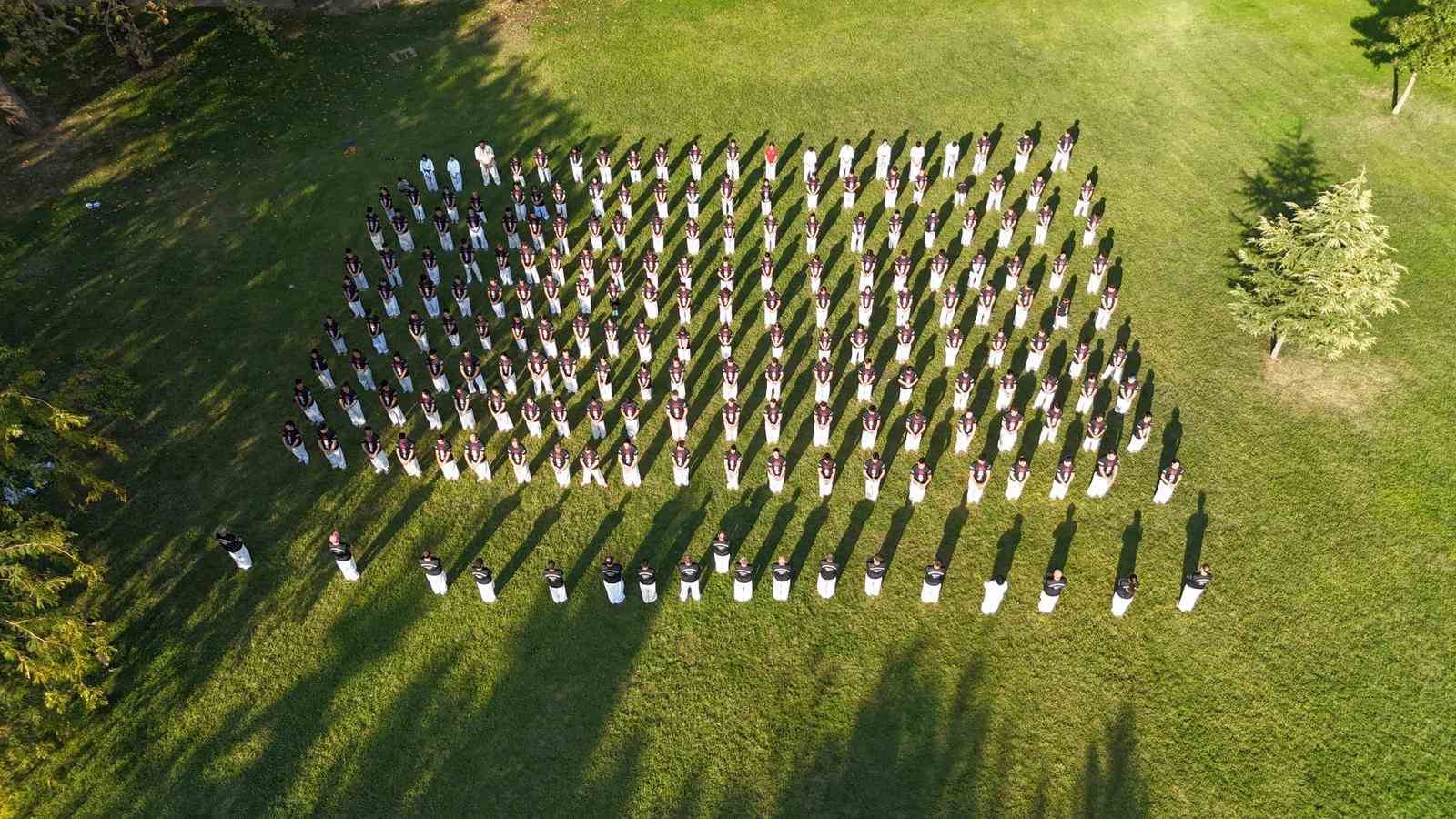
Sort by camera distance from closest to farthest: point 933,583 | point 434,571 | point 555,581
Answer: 1. point 933,583
2. point 555,581
3. point 434,571

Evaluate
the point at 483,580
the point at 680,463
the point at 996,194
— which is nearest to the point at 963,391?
the point at 680,463

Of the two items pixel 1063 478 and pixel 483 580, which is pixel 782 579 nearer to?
pixel 483 580

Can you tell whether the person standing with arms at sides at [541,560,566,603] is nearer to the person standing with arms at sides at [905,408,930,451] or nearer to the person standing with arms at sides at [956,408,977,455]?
the person standing with arms at sides at [905,408,930,451]

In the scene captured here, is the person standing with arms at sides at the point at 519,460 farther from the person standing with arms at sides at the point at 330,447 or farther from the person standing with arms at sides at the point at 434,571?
the person standing with arms at sides at the point at 330,447

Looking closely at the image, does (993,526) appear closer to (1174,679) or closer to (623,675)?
(1174,679)

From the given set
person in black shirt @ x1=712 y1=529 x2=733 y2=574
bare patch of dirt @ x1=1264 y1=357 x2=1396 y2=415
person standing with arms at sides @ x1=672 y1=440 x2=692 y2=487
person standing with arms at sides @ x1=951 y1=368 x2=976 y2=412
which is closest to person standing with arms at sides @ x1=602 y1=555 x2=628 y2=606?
person in black shirt @ x1=712 y1=529 x2=733 y2=574

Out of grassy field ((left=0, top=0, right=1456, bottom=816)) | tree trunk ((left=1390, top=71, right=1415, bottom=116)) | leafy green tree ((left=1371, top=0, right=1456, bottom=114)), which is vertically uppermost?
leafy green tree ((left=1371, top=0, right=1456, bottom=114))

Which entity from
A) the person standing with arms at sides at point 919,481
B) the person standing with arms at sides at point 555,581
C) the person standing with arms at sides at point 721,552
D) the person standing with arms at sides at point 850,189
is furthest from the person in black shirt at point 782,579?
the person standing with arms at sides at point 850,189
